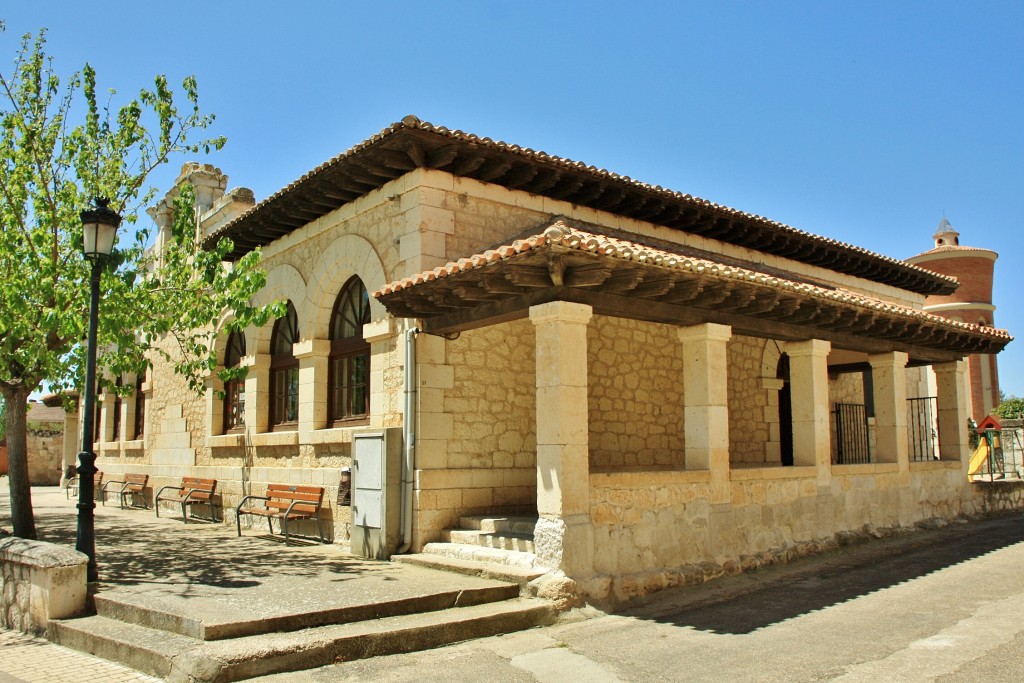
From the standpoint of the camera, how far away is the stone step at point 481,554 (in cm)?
696

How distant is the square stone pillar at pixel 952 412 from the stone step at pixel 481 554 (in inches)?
320

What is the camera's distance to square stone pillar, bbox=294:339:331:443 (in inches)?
408

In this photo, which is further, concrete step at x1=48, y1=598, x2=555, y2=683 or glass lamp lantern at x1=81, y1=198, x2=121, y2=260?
glass lamp lantern at x1=81, y1=198, x2=121, y2=260

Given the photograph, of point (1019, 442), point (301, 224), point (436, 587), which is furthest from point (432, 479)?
point (1019, 442)

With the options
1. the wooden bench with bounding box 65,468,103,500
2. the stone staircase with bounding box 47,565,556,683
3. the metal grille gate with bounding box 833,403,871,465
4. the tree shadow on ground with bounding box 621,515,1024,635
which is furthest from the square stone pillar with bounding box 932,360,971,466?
the wooden bench with bounding box 65,468,103,500

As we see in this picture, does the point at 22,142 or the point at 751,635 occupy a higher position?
the point at 22,142

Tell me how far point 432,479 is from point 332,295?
3322 mm

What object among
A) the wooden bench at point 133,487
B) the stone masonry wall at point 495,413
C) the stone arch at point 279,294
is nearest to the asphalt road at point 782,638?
the stone masonry wall at point 495,413

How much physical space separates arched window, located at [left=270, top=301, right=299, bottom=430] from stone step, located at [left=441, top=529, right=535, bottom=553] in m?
3.99

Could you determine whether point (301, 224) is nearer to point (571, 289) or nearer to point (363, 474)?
point (363, 474)

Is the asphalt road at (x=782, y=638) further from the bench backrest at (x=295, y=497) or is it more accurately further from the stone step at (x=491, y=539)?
the bench backrest at (x=295, y=497)

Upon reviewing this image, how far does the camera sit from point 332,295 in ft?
34.3

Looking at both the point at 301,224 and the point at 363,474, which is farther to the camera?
the point at 301,224

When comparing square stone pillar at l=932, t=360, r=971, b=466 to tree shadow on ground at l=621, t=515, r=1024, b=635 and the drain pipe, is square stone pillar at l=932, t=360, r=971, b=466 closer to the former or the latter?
tree shadow on ground at l=621, t=515, r=1024, b=635
